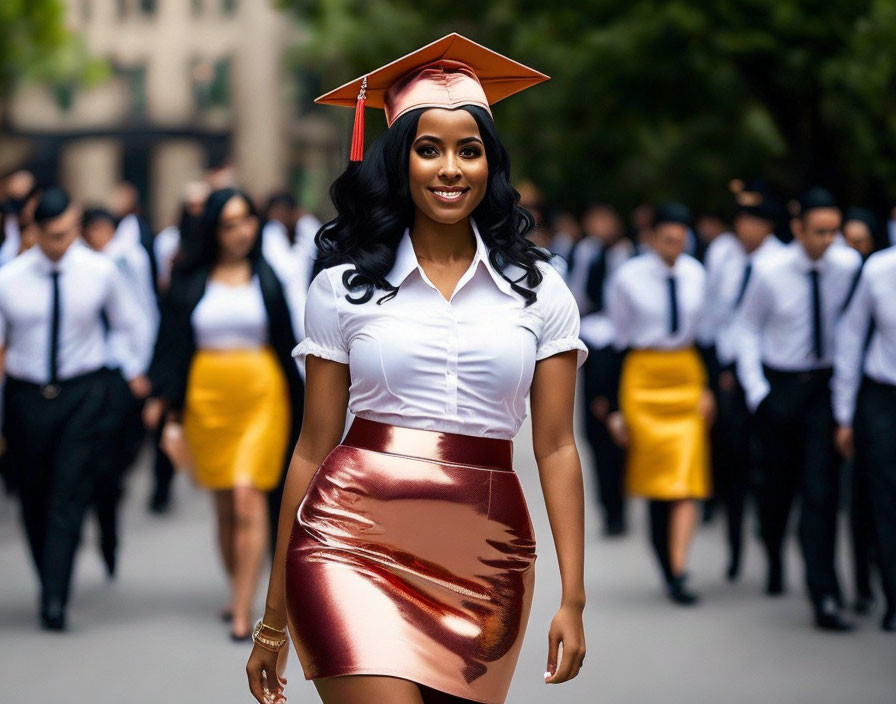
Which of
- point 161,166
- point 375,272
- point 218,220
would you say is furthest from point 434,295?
point 161,166

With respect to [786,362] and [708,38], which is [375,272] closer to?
[786,362]

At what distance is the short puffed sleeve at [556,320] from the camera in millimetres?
4445

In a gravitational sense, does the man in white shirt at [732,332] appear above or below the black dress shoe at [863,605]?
above

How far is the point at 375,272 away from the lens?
442 cm

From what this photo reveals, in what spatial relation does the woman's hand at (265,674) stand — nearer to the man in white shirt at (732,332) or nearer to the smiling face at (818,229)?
the smiling face at (818,229)

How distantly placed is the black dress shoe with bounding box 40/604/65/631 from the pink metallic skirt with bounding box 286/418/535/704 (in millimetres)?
5378

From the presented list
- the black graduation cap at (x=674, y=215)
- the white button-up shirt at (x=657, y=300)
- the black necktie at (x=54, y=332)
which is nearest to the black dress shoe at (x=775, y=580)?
the white button-up shirt at (x=657, y=300)

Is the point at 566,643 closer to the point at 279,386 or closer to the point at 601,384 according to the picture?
the point at 279,386

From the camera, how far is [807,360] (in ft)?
32.0

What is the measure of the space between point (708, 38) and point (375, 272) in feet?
58.4

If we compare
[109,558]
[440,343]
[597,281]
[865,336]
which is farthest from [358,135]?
[597,281]

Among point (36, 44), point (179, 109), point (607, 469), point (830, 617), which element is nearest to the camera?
point (830, 617)

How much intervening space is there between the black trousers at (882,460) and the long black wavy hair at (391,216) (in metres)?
4.62

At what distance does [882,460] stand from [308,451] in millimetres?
5009
